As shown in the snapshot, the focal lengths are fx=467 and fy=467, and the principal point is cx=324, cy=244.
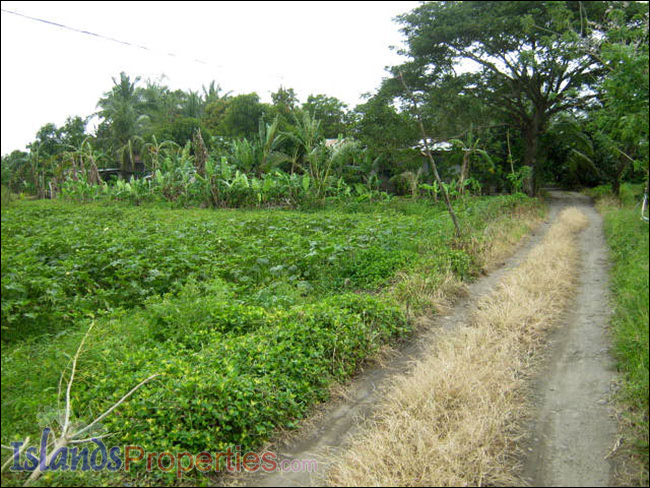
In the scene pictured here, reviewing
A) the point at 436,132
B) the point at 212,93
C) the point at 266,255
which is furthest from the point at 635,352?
the point at 212,93

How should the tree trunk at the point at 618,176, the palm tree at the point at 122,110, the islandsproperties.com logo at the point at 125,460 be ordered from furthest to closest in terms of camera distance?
the tree trunk at the point at 618,176 < the palm tree at the point at 122,110 < the islandsproperties.com logo at the point at 125,460

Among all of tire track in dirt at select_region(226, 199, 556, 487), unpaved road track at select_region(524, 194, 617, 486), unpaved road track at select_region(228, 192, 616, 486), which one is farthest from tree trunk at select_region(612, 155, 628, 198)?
tire track in dirt at select_region(226, 199, 556, 487)

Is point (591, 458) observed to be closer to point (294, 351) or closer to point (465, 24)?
point (294, 351)

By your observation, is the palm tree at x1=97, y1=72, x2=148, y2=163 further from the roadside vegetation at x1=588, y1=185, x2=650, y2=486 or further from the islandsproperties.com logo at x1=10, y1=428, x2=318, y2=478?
the roadside vegetation at x1=588, y1=185, x2=650, y2=486

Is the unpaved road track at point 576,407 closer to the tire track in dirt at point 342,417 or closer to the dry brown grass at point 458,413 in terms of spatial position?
the dry brown grass at point 458,413

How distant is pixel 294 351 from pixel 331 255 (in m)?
2.81

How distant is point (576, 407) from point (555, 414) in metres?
0.19

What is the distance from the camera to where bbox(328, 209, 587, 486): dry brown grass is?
2461 millimetres

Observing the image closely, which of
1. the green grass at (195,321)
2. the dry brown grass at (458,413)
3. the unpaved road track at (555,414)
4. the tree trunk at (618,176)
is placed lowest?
the unpaved road track at (555,414)

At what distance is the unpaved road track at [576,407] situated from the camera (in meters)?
2.54

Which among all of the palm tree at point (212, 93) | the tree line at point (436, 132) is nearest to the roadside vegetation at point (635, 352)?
the tree line at point (436, 132)

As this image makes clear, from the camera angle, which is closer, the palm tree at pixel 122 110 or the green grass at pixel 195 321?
the green grass at pixel 195 321

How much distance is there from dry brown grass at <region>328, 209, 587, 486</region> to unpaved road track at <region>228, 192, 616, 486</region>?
143 mm

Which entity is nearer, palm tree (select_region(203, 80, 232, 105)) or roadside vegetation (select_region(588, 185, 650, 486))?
roadside vegetation (select_region(588, 185, 650, 486))
